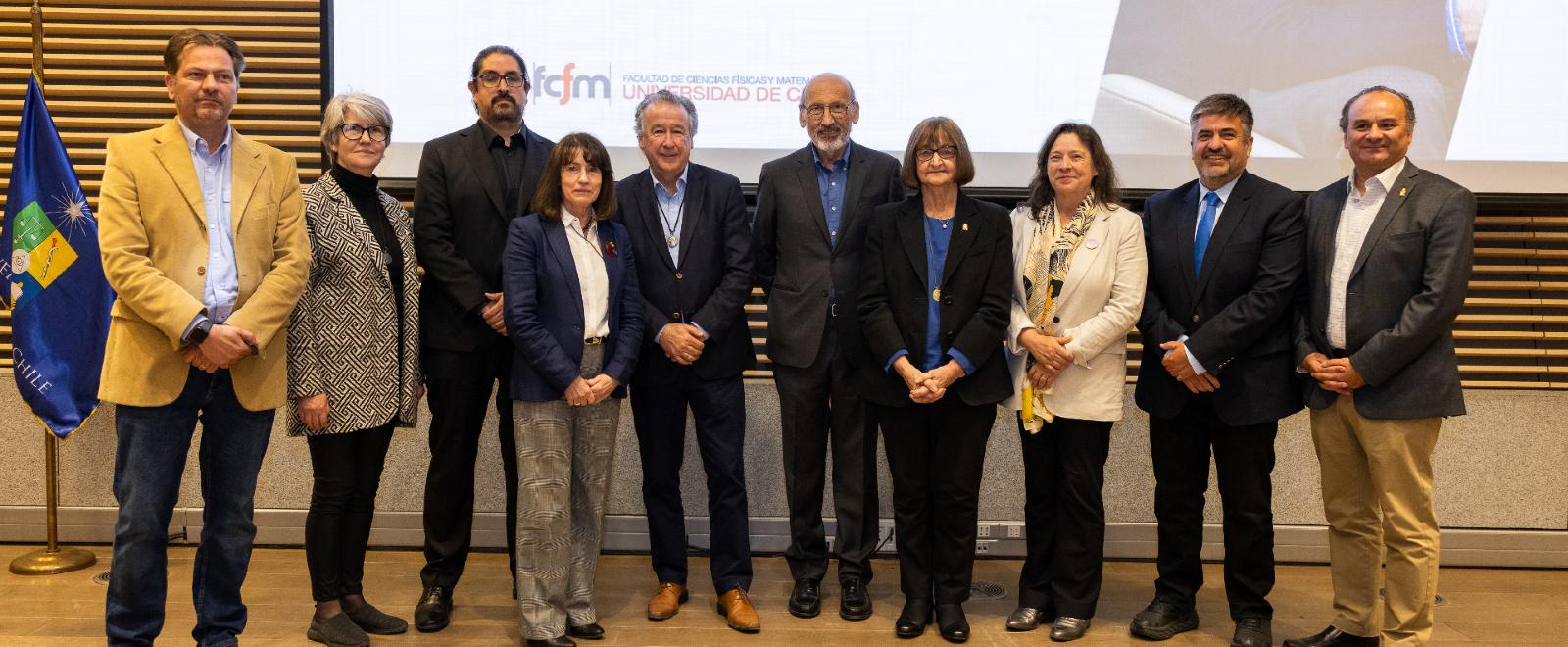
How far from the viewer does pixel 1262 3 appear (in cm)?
418

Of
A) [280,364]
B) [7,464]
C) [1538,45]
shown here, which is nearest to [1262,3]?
[1538,45]

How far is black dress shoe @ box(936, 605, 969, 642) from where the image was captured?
10.9 feet

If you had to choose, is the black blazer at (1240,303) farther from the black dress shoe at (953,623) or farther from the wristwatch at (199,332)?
the wristwatch at (199,332)

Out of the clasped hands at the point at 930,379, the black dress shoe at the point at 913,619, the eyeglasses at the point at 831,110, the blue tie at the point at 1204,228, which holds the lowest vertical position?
the black dress shoe at the point at 913,619

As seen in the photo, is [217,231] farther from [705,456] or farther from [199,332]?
[705,456]

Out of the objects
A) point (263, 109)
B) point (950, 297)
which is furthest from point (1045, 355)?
point (263, 109)

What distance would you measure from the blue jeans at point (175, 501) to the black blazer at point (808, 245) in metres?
1.65

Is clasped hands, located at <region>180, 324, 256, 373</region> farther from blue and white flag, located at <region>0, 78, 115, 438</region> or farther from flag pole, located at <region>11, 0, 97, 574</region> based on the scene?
flag pole, located at <region>11, 0, 97, 574</region>

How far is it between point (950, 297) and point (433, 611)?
2020 mm

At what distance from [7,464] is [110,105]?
1637 mm

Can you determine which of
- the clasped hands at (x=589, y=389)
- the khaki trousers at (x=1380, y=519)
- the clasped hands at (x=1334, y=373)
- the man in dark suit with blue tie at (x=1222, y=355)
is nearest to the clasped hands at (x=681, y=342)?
the clasped hands at (x=589, y=389)

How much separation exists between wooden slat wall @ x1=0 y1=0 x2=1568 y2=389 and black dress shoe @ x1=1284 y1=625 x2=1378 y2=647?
5.71ft

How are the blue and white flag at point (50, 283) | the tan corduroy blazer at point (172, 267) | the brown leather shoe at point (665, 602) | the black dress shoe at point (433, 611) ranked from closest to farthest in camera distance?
the tan corduroy blazer at point (172, 267)
the black dress shoe at point (433, 611)
the brown leather shoe at point (665, 602)
the blue and white flag at point (50, 283)

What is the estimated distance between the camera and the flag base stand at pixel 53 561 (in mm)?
4031
